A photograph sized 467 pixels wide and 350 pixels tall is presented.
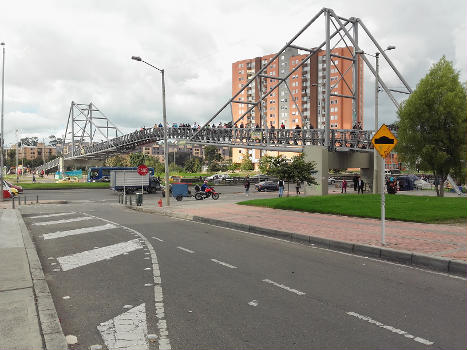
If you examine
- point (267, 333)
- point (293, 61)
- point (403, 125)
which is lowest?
point (267, 333)

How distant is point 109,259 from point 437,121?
22823mm

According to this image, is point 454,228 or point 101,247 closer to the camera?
point 101,247

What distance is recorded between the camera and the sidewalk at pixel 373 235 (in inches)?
332

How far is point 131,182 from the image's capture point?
142ft

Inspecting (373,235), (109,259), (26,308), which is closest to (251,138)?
(373,235)

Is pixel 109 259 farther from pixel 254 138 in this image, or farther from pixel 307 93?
pixel 307 93

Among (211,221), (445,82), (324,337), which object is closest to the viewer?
(324,337)

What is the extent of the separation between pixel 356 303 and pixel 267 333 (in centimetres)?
166

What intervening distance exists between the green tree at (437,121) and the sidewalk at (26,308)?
76.8 ft

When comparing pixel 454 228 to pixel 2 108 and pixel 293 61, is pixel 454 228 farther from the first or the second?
pixel 293 61

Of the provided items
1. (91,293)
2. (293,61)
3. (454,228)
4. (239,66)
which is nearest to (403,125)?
(454,228)

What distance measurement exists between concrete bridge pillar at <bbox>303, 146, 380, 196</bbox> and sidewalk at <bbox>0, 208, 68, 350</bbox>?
26.0 meters

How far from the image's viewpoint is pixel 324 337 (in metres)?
4.50

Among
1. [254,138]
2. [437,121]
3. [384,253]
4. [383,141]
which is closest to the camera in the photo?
[384,253]
